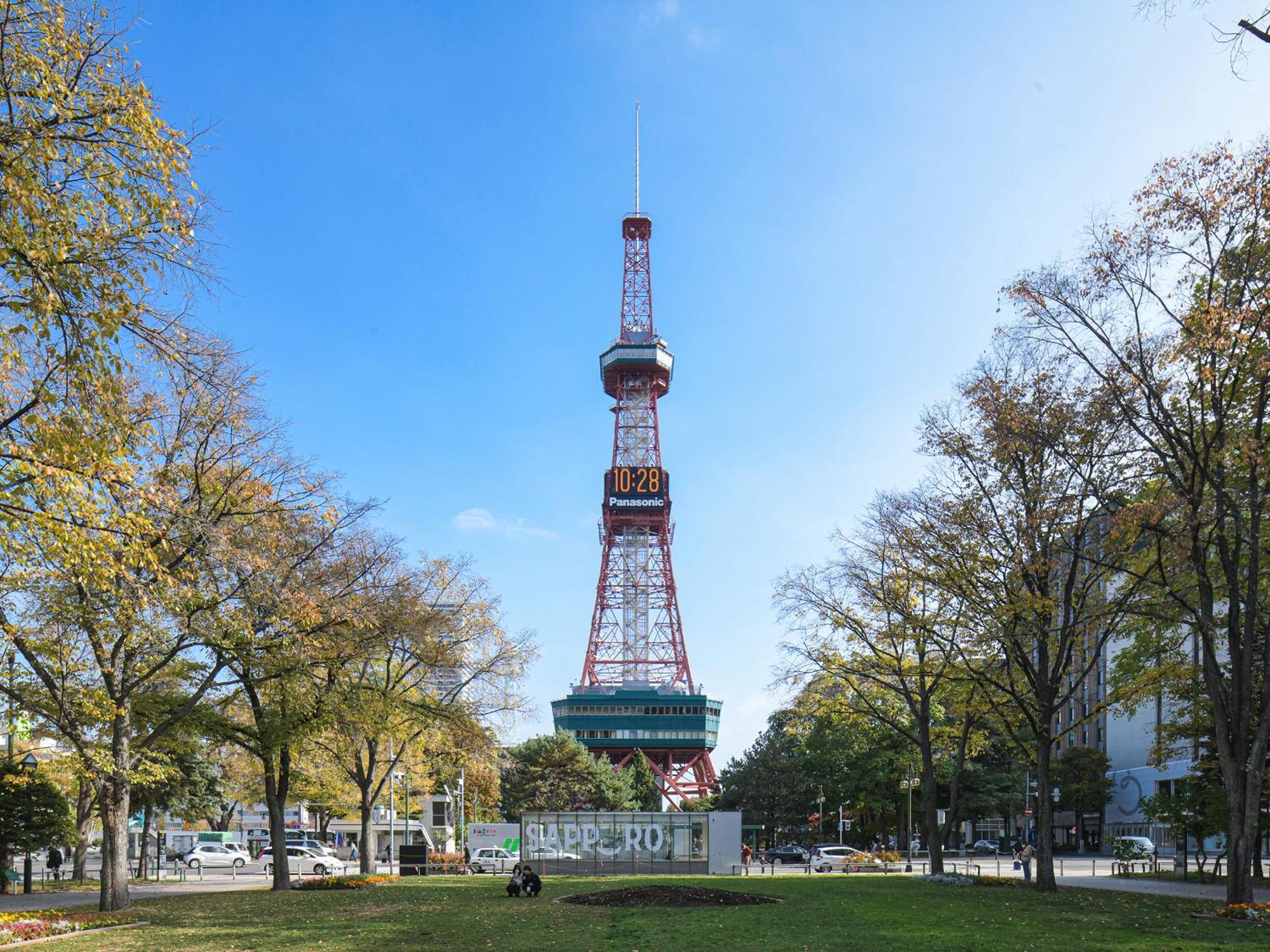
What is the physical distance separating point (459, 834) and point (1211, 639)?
69.2 meters

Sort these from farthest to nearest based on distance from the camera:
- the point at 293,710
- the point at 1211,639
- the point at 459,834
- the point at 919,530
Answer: the point at 459,834 → the point at 919,530 → the point at 293,710 → the point at 1211,639

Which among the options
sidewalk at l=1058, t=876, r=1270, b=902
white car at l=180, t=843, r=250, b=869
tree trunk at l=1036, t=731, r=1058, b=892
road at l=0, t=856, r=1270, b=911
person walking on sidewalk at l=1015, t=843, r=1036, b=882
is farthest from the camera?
white car at l=180, t=843, r=250, b=869

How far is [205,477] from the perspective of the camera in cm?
2489

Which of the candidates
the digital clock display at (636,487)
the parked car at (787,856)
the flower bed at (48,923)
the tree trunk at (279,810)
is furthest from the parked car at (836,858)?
the digital clock display at (636,487)

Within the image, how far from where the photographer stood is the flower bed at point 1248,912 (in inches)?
783

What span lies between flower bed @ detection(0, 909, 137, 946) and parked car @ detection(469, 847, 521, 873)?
105ft

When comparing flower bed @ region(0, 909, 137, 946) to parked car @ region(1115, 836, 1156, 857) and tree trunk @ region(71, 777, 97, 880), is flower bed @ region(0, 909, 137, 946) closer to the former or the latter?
tree trunk @ region(71, 777, 97, 880)

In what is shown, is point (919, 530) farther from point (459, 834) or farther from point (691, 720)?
point (691, 720)

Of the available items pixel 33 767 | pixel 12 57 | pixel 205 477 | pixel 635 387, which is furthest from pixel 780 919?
pixel 635 387

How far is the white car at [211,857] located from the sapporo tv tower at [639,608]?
4661 centimetres

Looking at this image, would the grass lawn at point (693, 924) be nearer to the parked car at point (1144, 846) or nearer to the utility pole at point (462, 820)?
the parked car at point (1144, 846)

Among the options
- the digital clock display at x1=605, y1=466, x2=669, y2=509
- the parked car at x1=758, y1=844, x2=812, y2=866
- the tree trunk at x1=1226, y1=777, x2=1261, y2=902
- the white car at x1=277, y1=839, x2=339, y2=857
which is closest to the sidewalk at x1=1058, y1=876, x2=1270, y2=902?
the tree trunk at x1=1226, y1=777, x2=1261, y2=902

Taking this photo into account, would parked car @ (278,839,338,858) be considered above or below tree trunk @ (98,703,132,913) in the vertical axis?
below

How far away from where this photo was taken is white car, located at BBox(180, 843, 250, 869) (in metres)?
54.2
